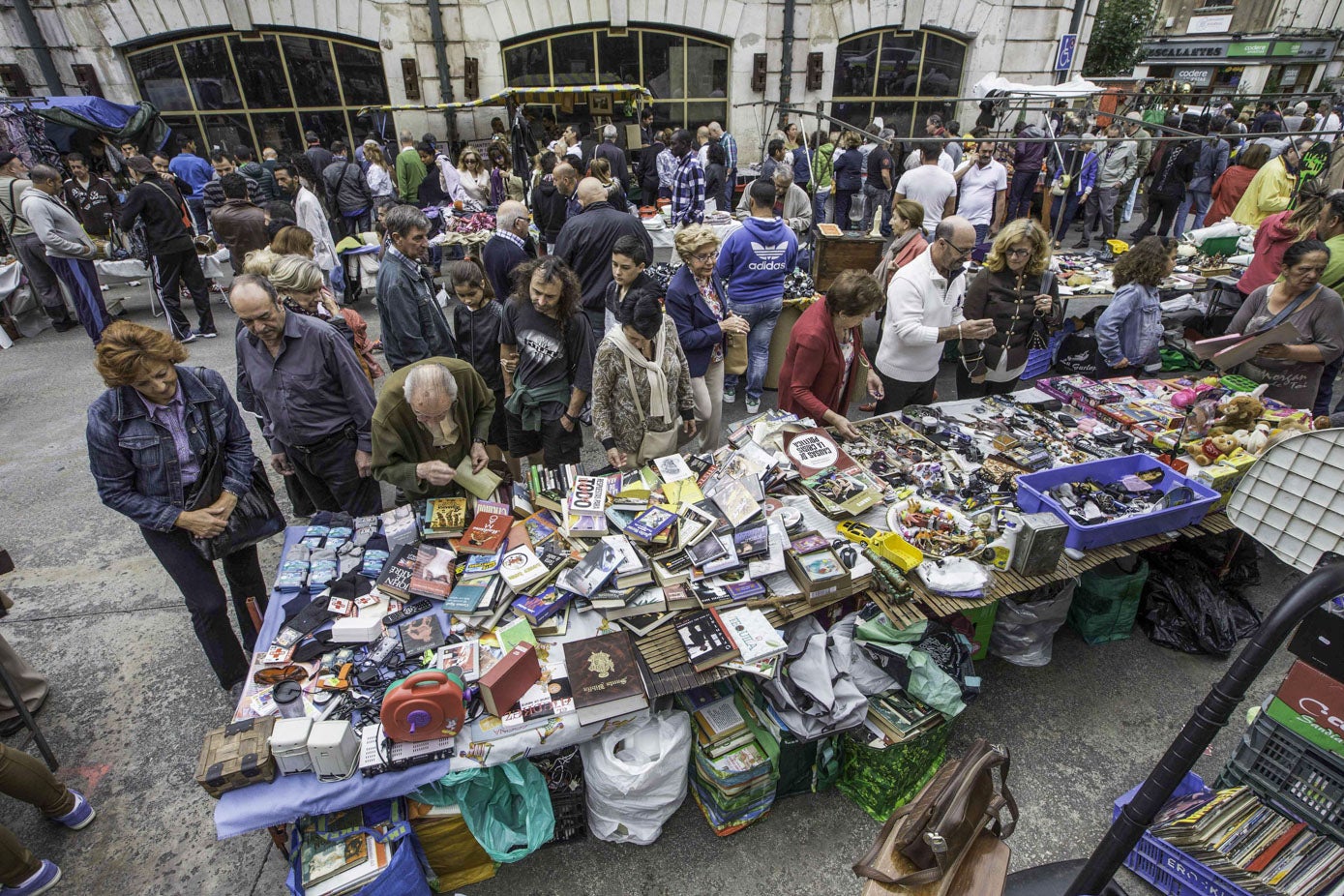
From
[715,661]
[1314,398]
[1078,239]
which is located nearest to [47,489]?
[715,661]

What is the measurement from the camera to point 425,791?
250 centimetres

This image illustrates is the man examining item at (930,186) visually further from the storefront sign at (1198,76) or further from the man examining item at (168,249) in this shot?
the storefront sign at (1198,76)

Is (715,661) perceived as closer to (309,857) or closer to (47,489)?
(309,857)

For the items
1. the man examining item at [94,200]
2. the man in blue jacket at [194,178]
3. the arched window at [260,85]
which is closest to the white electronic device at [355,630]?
the man examining item at [94,200]

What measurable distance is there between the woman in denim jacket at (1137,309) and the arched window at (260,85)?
13.9 meters

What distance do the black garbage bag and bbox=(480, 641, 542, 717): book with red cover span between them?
3639 millimetres

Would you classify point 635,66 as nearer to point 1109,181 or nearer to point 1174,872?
point 1109,181

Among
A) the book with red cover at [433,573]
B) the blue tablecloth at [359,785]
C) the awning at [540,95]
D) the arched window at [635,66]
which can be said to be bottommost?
the blue tablecloth at [359,785]

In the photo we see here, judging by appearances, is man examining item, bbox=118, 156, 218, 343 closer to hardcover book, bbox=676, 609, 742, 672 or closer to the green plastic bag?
the green plastic bag

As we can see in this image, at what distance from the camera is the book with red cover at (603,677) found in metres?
2.53

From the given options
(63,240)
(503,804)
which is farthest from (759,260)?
(63,240)

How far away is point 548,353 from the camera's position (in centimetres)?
398

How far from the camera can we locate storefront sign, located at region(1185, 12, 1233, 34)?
27.2 m

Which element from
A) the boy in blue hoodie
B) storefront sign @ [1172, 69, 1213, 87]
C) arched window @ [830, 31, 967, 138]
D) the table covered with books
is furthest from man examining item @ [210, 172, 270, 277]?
storefront sign @ [1172, 69, 1213, 87]
